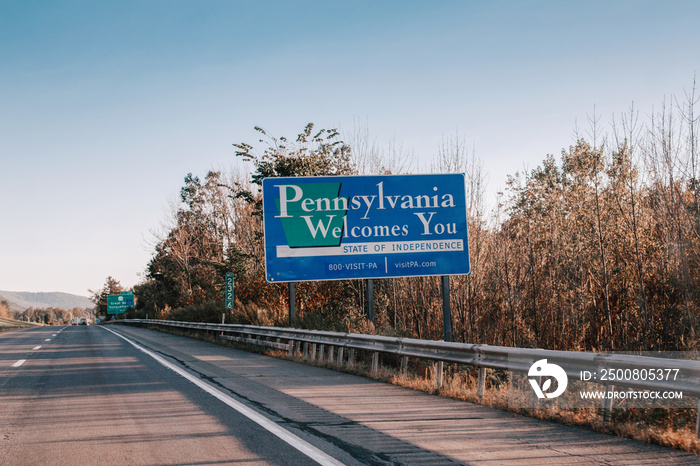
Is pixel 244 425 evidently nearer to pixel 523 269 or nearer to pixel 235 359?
pixel 235 359

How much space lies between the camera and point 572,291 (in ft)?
50.0

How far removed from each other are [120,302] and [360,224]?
241 ft

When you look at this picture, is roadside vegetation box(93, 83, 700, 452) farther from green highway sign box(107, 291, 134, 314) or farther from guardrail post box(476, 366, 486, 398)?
green highway sign box(107, 291, 134, 314)

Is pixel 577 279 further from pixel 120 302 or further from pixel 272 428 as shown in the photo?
pixel 120 302

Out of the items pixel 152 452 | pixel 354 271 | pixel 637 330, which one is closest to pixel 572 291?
pixel 637 330

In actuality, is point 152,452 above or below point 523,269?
below

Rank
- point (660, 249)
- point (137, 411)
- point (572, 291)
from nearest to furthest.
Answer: point (137, 411), point (660, 249), point (572, 291)

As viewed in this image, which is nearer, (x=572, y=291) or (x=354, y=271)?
(x=572, y=291)

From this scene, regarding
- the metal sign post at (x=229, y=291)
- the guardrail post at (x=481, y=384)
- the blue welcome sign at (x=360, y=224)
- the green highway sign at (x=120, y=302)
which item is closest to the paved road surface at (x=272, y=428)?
the guardrail post at (x=481, y=384)

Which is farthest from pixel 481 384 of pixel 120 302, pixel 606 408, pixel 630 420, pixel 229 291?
pixel 120 302

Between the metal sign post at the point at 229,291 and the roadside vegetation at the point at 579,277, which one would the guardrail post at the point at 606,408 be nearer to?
the roadside vegetation at the point at 579,277

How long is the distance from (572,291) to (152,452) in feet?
39.1

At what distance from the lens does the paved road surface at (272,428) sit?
577 cm

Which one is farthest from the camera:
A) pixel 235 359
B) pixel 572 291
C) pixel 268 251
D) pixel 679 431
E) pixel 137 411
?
pixel 268 251
